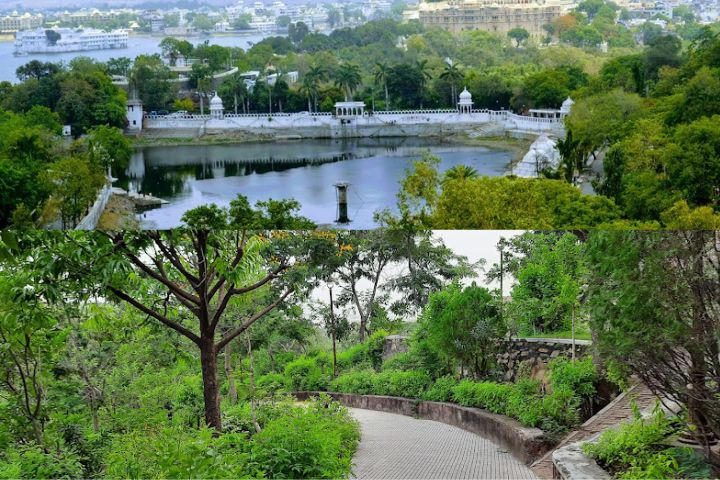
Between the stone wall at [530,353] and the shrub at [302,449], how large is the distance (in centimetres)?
51

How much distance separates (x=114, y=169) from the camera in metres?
6.90

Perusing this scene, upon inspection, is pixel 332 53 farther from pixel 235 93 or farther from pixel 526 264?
pixel 526 264

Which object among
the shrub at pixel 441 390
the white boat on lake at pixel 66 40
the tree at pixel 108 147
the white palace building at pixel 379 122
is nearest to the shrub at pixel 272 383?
the shrub at pixel 441 390

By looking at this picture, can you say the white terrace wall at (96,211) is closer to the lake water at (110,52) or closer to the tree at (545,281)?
the lake water at (110,52)

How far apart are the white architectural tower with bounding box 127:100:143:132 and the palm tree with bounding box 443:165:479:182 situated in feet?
5.96

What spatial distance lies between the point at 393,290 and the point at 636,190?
361cm

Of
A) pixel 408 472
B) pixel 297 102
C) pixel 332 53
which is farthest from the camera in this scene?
pixel 297 102

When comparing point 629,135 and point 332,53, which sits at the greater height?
point 332,53

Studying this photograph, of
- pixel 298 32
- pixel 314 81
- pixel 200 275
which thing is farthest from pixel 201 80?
pixel 200 275

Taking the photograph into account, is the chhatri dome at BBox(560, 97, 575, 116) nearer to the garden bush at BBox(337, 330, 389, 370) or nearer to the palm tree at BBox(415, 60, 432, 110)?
the palm tree at BBox(415, 60, 432, 110)

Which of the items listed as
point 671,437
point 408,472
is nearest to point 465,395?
point 408,472

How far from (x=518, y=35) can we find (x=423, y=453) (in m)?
4.25

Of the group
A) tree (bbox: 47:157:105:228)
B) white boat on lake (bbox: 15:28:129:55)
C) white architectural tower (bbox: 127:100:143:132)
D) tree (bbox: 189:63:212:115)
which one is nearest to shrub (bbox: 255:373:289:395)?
tree (bbox: 47:157:105:228)

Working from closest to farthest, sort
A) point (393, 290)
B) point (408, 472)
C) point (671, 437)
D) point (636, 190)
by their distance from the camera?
point (671, 437) < point (408, 472) < point (393, 290) < point (636, 190)
